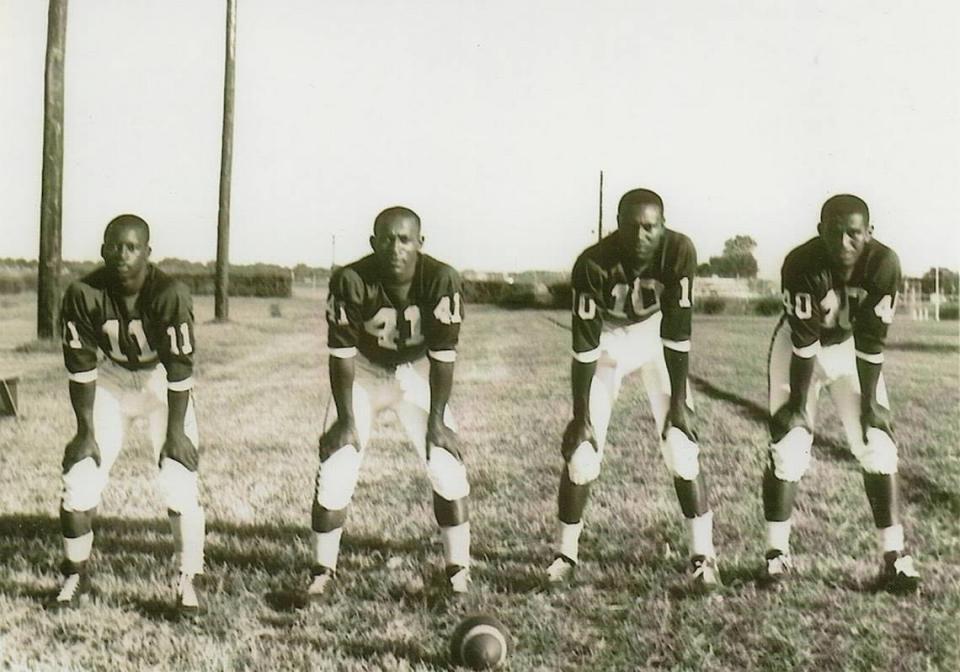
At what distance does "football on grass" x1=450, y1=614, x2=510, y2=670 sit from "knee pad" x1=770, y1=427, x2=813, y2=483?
4.18ft

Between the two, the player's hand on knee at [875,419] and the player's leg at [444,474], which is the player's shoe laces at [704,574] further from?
the player's leg at [444,474]

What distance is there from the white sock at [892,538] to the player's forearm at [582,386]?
48.9 inches

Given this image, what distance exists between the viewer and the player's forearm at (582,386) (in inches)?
122

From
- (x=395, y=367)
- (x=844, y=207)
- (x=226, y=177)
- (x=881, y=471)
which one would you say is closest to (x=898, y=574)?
(x=881, y=471)

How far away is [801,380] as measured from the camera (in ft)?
10.1

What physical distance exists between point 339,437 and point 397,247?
29.8 inches

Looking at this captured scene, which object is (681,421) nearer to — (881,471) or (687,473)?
(687,473)

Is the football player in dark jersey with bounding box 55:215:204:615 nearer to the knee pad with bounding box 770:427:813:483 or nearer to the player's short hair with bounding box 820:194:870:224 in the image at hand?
the knee pad with bounding box 770:427:813:483

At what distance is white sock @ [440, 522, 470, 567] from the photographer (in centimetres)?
304

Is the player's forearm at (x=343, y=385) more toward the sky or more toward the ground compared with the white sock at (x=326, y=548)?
more toward the sky

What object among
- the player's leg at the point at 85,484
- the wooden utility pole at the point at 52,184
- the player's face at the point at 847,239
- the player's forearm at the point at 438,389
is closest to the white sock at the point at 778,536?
the player's face at the point at 847,239

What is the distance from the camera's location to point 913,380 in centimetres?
354

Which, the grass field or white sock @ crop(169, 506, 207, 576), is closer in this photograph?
the grass field

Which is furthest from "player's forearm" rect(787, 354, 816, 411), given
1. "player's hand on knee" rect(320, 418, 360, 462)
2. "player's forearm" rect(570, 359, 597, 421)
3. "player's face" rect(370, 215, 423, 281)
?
"player's hand on knee" rect(320, 418, 360, 462)
